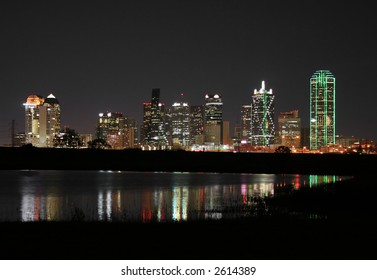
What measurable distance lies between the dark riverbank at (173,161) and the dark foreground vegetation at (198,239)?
3682 inches

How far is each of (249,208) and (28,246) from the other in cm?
1909

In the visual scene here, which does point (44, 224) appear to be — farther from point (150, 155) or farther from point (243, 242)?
point (150, 155)

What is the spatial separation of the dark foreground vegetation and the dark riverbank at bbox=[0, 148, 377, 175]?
93.5 m

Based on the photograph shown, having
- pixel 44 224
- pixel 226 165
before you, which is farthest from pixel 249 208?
pixel 226 165

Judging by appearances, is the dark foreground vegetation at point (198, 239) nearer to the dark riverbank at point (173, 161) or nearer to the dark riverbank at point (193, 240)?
the dark riverbank at point (193, 240)

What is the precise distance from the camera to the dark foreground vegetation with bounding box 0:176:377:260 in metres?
16.9

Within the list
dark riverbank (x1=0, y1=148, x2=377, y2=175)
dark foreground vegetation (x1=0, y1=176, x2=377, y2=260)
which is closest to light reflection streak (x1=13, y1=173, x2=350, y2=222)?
dark foreground vegetation (x1=0, y1=176, x2=377, y2=260)

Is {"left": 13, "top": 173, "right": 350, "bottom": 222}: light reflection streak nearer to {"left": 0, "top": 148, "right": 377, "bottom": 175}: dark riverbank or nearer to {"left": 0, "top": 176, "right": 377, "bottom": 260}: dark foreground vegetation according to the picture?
{"left": 0, "top": 176, "right": 377, "bottom": 260}: dark foreground vegetation

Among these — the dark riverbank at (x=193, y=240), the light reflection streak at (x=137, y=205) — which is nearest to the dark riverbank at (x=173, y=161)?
the light reflection streak at (x=137, y=205)

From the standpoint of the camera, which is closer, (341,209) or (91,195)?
(341,209)

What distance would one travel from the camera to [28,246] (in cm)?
1827

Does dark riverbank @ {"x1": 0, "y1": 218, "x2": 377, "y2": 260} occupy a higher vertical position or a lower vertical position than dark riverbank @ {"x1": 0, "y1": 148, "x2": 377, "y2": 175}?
higher

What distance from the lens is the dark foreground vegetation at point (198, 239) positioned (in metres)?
16.9
